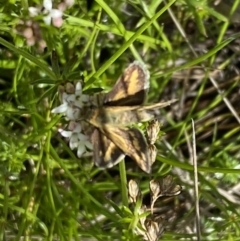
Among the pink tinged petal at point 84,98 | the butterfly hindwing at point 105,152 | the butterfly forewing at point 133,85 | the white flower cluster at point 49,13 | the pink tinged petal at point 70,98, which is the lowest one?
the butterfly hindwing at point 105,152

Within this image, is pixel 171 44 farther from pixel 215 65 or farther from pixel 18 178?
pixel 18 178

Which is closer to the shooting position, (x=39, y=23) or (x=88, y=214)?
(x=39, y=23)

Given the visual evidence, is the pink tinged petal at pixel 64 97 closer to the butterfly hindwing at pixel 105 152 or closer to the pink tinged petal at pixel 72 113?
the pink tinged petal at pixel 72 113

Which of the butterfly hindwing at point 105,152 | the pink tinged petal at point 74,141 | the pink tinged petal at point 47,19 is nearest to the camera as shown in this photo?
the butterfly hindwing at point 105,152

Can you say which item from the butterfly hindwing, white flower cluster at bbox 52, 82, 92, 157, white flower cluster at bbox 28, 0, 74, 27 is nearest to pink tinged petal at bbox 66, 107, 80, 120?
white flower cluster at bbox 52, 82, 92, 157

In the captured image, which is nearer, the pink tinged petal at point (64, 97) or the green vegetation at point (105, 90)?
the pink tinged petal at point (64, 97)

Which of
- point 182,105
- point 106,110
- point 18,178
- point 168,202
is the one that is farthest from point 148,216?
point 182,105

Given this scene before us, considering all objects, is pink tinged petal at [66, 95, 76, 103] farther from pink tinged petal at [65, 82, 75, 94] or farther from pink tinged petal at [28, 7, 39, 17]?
pink tinged petal at [28, 7, 39, 17]

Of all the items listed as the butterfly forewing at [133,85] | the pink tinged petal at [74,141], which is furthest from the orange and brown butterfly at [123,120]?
the pink tinged petal at [74,141]
